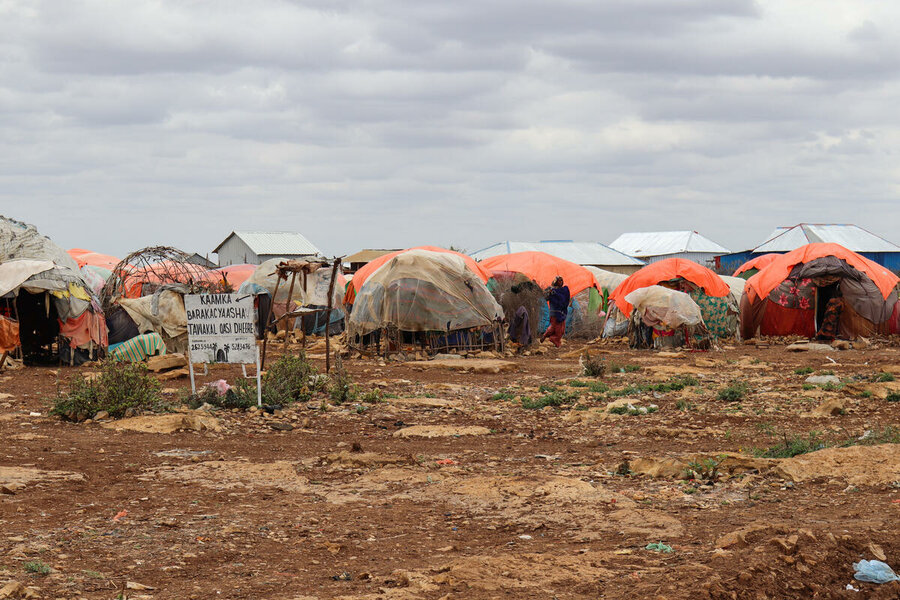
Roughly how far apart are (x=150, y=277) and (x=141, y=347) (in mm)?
8942

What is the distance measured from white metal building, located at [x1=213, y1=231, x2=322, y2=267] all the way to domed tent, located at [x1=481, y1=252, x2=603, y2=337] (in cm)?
3213

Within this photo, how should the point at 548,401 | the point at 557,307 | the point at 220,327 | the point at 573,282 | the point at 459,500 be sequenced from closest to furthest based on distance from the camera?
the point at 459,500, the point at 220,327, the point at 548,401, the point at 557,307, the point at 573,282

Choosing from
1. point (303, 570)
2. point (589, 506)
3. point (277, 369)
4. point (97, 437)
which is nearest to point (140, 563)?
point (303, 570)

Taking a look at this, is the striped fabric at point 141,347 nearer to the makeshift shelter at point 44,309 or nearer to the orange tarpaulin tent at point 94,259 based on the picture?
the makeshift shelter at point 44,309

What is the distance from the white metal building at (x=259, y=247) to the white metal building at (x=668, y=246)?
74.3 ft

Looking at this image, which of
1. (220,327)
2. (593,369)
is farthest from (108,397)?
(593,369)

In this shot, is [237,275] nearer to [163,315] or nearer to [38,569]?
[163,315]

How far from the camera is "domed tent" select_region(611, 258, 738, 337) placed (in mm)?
27516

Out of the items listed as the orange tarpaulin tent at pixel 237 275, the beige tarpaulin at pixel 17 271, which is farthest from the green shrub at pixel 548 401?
the orange tarpaulin tent at pixel 237 275

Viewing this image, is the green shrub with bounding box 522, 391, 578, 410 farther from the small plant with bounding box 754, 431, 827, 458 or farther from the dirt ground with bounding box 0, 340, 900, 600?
the small plant with bounding box 754, 431, 827, 458

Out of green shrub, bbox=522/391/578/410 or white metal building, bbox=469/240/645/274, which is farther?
white metal building, bbox=469/240/645/274

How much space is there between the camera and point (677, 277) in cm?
2777

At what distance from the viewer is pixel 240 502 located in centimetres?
784

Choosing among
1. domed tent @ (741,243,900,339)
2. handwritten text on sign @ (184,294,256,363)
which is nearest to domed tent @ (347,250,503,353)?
handwritten text on sign @ (184,294,256,363)
